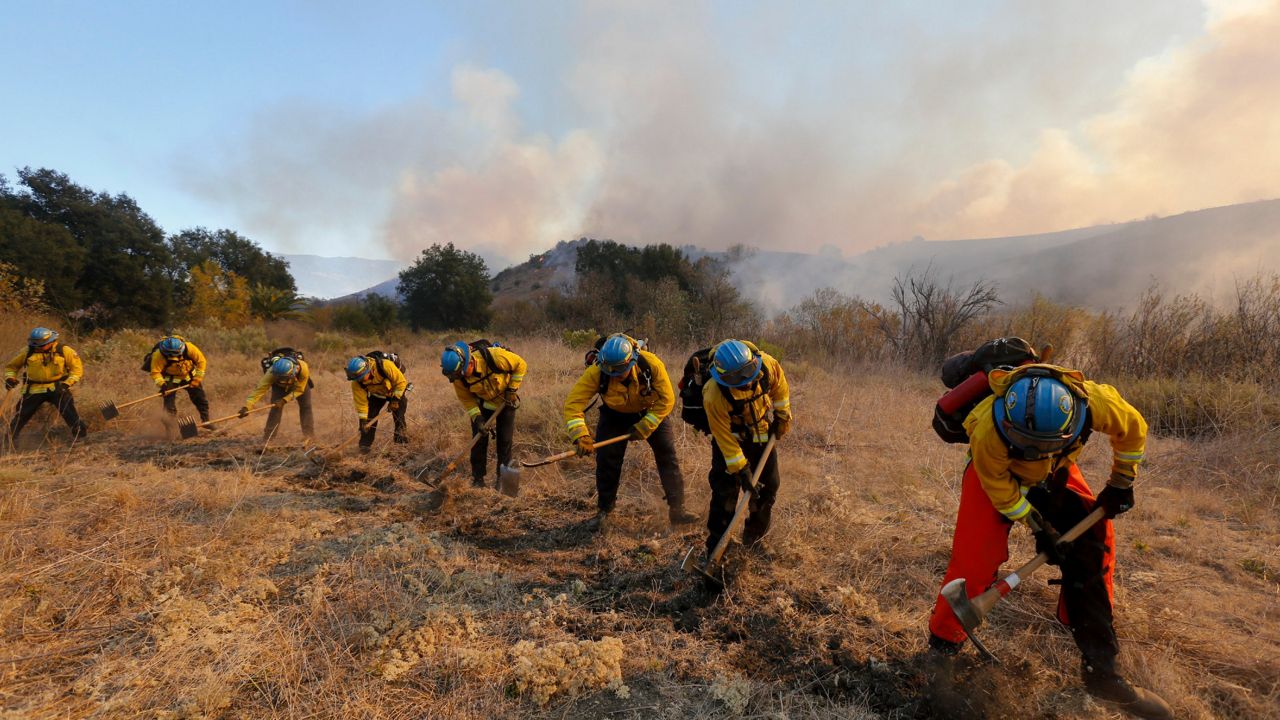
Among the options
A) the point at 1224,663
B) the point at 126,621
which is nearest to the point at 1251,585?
the point at 1224,663

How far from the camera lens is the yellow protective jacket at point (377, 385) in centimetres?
739

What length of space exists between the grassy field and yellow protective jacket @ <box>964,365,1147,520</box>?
3.39 ft

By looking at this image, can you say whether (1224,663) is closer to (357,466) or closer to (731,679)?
(731,679)

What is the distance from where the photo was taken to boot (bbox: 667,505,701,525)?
16.0ft

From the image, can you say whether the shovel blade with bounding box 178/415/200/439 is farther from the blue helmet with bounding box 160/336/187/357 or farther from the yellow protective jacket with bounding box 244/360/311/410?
the blue helmet with bounding box 160/336/187/357

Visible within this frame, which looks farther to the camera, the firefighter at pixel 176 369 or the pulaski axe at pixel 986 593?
the firefighter at pixel 176 369

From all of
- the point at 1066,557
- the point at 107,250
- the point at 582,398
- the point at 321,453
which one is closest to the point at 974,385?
the point at 1066,557

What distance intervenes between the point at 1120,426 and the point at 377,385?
8223 millimetres

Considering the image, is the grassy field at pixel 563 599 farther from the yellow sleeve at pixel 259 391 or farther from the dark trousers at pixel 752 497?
the yellow sleeve at pixel 259 391

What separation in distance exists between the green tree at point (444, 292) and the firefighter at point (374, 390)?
78.7ft

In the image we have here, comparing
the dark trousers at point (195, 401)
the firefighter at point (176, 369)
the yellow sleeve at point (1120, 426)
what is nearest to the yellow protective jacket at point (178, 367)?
the firefighter at point (176, 369)

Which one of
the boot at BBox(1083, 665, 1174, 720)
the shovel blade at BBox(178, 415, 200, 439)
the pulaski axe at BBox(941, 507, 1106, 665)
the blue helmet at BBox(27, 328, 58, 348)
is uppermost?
the blue helmet at BBox(27, 328, 58, 348)

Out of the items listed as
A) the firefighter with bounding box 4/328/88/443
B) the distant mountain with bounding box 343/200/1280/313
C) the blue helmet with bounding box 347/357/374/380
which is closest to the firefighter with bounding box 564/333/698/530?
the blue helmet with bounding box 347/357/374/380

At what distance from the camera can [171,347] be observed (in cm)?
827
